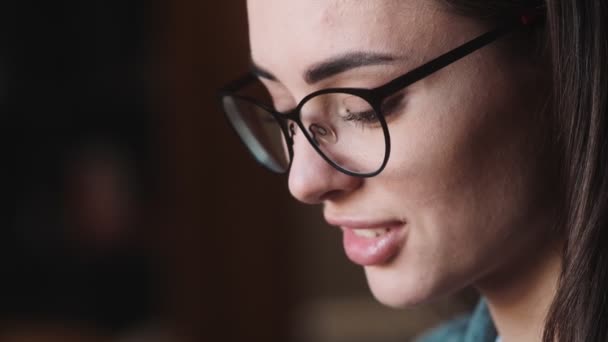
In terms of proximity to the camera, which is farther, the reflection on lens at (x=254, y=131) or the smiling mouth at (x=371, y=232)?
the reflection on lens at (x=254, y=131)

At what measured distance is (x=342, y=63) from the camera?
34.4 inches

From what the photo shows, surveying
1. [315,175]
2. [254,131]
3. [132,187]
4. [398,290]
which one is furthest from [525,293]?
[132,187]

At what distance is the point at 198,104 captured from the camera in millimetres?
3039

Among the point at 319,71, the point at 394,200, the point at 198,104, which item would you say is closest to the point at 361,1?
the point at 319,71

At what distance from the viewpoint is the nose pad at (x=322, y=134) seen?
92 centimetres

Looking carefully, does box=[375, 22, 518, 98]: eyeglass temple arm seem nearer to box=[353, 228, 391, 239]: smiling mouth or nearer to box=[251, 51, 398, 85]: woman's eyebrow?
box=[251, 51, 398, 85]: woman's eyebrow

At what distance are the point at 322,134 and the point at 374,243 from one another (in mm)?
135

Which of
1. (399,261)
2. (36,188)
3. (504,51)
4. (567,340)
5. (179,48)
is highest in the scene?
(179,48)

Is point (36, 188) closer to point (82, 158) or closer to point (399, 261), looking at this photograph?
point (82, 158)

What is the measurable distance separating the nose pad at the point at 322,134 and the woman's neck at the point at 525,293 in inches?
10.1

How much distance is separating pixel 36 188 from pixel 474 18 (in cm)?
262

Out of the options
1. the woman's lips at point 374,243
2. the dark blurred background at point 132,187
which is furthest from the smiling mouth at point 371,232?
the dark blurred background at point 132,187

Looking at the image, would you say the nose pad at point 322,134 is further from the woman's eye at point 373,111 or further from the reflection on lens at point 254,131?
the reflection on lens at point 254,131

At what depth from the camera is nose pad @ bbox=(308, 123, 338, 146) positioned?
3.01 ft
